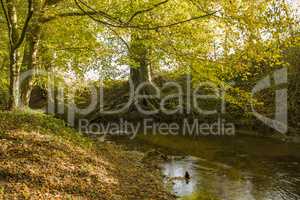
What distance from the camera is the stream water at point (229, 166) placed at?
1098 centimetres

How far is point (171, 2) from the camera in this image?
11078 mm

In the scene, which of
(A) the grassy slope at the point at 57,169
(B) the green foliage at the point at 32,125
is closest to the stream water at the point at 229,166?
(A) the grassy slope at the point at 57,169

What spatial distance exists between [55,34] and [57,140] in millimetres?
4147

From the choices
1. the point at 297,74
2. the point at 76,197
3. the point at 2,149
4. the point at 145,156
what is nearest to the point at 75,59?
the point at 145,156

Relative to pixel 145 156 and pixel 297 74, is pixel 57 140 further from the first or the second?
pixel 297 74

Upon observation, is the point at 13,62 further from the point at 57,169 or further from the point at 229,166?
the point at 229,166

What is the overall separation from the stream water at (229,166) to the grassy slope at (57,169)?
1.26m

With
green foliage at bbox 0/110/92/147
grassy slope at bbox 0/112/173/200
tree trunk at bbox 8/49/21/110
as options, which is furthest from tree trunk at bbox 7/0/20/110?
grassy slope at bbox 0/112/173/200

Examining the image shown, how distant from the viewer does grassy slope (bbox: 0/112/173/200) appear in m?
7.57

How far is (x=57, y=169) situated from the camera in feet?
28.1

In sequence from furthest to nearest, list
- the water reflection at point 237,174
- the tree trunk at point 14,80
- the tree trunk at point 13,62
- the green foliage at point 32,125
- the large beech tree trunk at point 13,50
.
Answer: the tree trunk at point 14,80
the tree trunk at point 13,62
the large beech tree trunk at point 13,50
the water reflection at point 237,174
the green foliage at point 32,125

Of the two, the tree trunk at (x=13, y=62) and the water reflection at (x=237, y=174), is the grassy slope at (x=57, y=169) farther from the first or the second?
the water reflection at (x=237, y=174)

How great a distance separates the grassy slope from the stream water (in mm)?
1264

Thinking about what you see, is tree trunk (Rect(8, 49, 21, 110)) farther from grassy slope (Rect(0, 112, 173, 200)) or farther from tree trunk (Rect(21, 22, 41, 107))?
tree trunk (Rect(21, 22, 41, 107))
